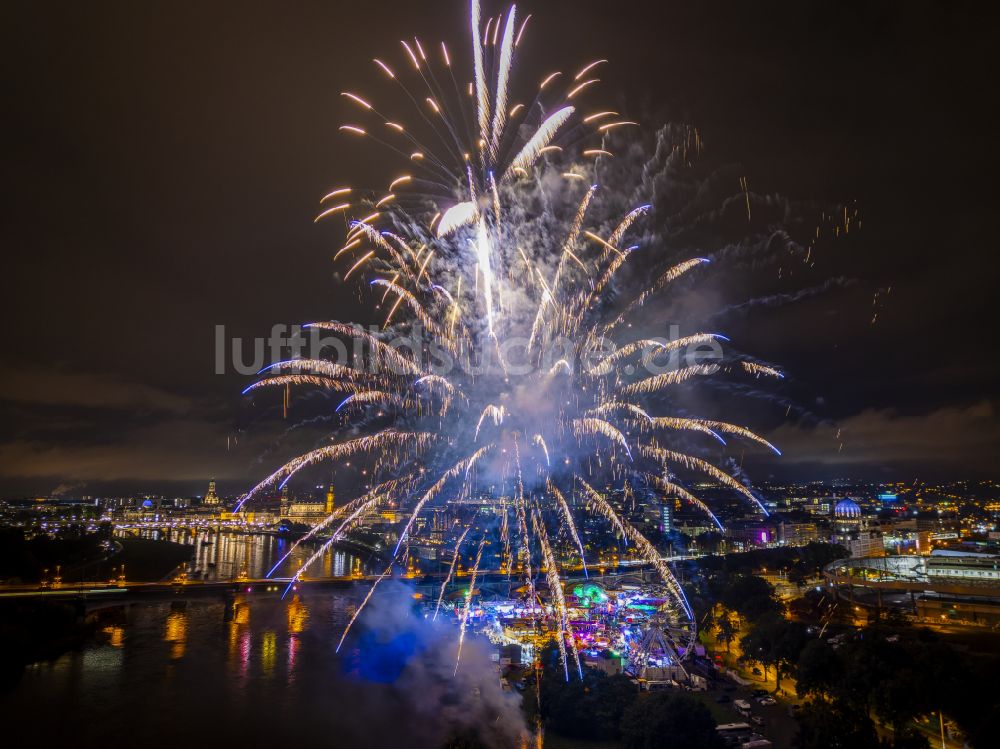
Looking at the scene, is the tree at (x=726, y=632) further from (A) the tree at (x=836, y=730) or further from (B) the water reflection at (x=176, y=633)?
(B) the water reflection at (x=176, y=633)

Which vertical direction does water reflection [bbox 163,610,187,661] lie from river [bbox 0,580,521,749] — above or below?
above

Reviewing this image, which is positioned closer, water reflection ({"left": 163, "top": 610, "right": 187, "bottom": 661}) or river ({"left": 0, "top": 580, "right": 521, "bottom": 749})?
river ({"left": 0, "top": 580, "right": 521, "bottom": 749})

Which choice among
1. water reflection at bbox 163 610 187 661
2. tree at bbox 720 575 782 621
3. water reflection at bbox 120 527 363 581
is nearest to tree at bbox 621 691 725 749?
tree at bbox 720 575 782 621

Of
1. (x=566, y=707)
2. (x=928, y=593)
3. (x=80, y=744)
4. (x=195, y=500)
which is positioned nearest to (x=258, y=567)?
(x=80, y=744)

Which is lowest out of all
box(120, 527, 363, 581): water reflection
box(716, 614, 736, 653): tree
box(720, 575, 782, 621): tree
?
box(716, 614, 736, 653): tree

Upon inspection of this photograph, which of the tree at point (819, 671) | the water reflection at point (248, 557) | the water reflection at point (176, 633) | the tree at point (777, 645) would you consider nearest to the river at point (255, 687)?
the water reflection at point (176, 633)

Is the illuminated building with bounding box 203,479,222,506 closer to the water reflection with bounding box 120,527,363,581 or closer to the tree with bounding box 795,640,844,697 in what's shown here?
the water reflection with bounding box 120,527,363,581
